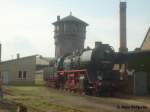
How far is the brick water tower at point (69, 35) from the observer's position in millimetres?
71625

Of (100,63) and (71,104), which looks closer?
(71,104)

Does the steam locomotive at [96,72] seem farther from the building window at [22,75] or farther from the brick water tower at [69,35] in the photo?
the brick water tower at [69,35]

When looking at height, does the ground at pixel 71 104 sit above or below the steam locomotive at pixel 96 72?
below

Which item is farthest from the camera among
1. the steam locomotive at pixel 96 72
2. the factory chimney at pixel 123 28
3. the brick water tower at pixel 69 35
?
the brick water tower at pixel 69 35

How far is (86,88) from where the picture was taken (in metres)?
33.4

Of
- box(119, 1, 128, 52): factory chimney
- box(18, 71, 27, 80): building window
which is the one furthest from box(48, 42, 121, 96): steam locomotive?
box(18, 71, 27, 80): building window

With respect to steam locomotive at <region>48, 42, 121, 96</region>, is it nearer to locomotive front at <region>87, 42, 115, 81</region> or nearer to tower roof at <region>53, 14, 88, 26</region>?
locomotive front at <region>87, 42, 115, 81</region>

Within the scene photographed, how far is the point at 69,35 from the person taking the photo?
7206 centimetres

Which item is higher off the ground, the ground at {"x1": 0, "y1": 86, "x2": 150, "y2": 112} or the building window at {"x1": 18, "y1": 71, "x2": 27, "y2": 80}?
the building window at {"x1": 18, "y1": 71, "x2": 27, "y2": 80}

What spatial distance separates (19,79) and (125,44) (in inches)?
662

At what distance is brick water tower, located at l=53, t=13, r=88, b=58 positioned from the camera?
71625 mm

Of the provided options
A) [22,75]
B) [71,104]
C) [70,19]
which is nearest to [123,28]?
[22,75]

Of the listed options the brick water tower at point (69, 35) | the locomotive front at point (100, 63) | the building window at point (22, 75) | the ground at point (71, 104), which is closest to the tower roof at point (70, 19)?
the brick water tower at point (69, 35)

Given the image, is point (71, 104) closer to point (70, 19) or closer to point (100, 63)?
point (100, 63)
